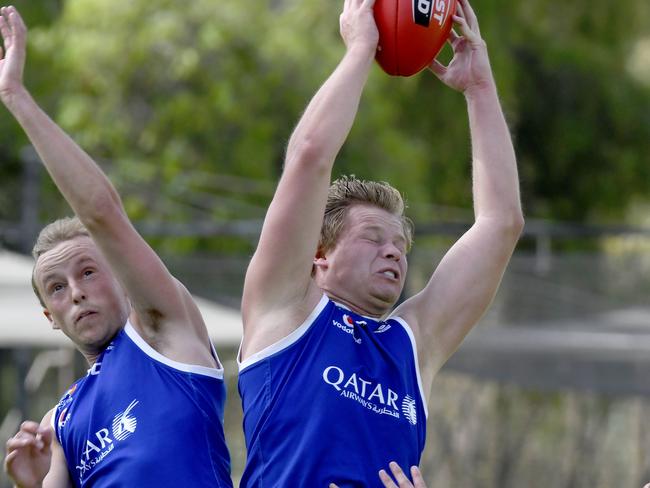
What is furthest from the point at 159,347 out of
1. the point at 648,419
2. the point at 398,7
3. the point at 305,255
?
the point at 648,419

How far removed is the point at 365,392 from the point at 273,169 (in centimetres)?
1018

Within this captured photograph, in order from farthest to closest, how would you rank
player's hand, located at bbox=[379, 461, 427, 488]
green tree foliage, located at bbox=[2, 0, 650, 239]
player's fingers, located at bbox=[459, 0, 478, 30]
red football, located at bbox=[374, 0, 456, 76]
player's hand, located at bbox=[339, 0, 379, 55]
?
green tree foliage, located at bbox=[2, 0, 650, 239], player's fingers, located at bbox=[459, 0, 478, 30], red football, located at bbox=[374, 0, 456, 76], player's hand, located at bbox=[339, 0, 379, 55], player's hand, located at bbox=[379, 461, 427, 488]

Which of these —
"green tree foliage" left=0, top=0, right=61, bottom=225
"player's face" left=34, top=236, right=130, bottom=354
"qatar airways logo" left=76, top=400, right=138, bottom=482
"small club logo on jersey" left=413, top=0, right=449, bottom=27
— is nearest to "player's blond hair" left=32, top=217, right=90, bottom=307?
"player's face" left=34, top=236, right=130, bottom=354

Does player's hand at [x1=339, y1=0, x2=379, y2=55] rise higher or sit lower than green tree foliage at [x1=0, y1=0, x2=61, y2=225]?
higher

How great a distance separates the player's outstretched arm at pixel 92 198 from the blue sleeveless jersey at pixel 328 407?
0.29m

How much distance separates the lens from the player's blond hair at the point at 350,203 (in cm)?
320

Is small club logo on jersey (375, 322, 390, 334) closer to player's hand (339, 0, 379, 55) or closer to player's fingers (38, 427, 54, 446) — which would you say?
player's hand (339, 0, 379, 55)

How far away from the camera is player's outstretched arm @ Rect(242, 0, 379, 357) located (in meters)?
2.91

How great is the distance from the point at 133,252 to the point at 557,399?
9.85 m

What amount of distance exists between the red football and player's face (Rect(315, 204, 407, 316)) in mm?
415

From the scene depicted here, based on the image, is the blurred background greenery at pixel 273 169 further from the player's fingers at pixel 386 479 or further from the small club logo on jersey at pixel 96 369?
the player's fingers at pixel 386 479

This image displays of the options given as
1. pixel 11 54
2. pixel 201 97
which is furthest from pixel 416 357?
pixel 201 97

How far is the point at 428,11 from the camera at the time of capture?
11.0ft

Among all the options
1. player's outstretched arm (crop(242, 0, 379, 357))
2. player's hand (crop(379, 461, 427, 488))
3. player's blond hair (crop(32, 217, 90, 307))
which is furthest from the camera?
player's blond hair (crop(32, 217, 90, 307))
